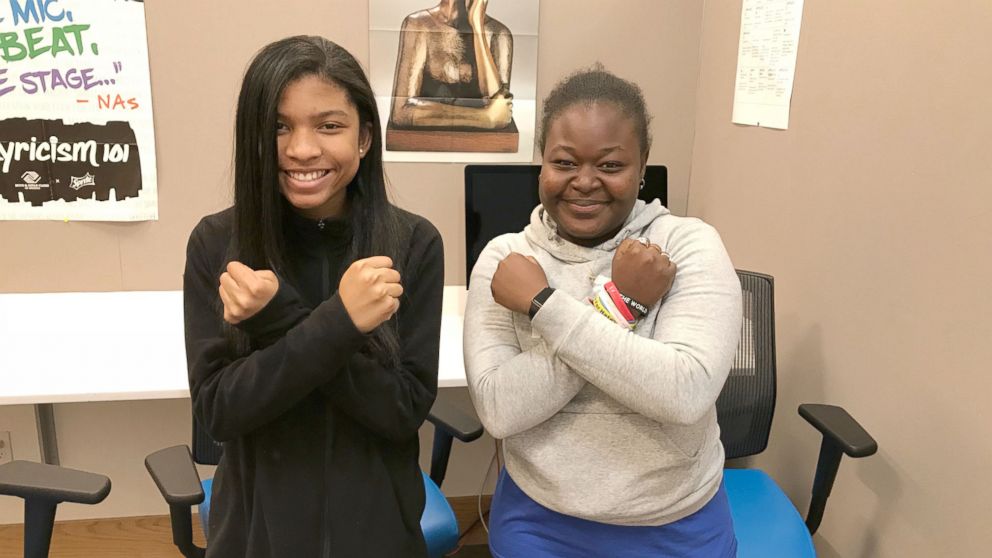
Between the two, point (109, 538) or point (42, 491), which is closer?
point (42, 491)

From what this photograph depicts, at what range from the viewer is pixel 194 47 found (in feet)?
6.35

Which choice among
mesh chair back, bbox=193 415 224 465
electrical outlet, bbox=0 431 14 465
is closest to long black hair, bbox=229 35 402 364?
mesh chair back, bbox=193 415 224 465

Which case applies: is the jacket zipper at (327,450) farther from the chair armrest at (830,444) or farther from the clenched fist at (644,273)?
the chair armrest at (830,444)

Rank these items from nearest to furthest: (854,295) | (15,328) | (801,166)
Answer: (854,295) < (801,166) < (15,328)

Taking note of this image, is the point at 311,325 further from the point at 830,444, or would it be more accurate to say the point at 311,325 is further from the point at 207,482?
the point at 830,444

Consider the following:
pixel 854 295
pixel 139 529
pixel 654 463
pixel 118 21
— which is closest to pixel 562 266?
pixel 654 463

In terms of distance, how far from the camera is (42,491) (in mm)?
1191

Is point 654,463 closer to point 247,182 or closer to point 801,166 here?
point 247,182

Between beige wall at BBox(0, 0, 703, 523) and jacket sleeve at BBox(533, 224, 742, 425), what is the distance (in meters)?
1.19

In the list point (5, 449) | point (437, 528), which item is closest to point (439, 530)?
point (437, 528)

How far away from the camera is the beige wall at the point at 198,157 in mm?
1945

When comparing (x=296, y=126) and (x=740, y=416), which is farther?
(x=740, y=416)

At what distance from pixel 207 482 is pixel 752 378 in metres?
1.31

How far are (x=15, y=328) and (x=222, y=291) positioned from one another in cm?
129
